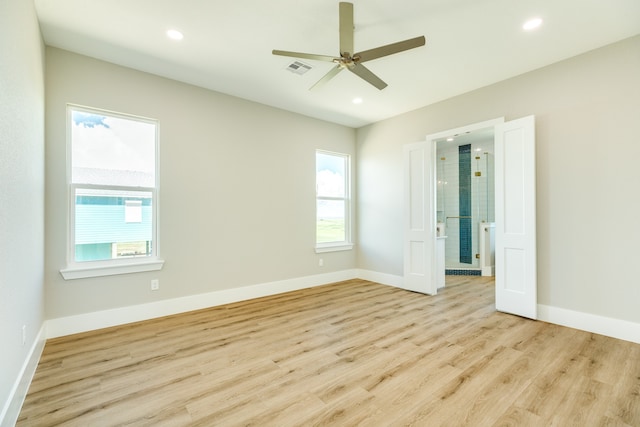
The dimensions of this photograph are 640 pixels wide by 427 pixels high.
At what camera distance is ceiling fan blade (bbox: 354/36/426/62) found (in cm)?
226

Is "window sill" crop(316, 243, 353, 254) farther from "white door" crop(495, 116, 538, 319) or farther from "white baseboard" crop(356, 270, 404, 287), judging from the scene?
"white door" crop(495, 116, 538, 319)

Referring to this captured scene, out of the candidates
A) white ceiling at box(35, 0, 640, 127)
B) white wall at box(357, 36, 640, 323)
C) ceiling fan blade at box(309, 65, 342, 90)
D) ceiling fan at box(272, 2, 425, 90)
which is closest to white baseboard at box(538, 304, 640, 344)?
white wall at box(357, 36, 640, 323)

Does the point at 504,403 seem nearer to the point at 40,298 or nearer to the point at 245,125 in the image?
the point at 40,298

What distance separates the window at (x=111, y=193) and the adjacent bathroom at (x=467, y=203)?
5.17 meters

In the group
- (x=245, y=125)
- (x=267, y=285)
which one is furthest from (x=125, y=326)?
(x=245, y=125)

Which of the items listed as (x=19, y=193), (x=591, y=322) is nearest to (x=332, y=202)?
(x=591, y=322)

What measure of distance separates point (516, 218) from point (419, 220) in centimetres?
134

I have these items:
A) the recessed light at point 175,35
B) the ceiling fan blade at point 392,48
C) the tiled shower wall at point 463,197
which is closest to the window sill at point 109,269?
the recessed light at point 175,35

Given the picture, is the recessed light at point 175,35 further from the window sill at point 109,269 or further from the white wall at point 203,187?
the window sill at point 109,269

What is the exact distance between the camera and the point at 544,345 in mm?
2709

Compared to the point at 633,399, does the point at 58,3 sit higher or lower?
higher

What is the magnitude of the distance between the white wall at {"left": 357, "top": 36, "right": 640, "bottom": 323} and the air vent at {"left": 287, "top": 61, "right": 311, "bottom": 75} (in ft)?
7.79

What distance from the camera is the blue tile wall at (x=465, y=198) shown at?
652 centimetres

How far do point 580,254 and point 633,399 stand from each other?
161 cm
